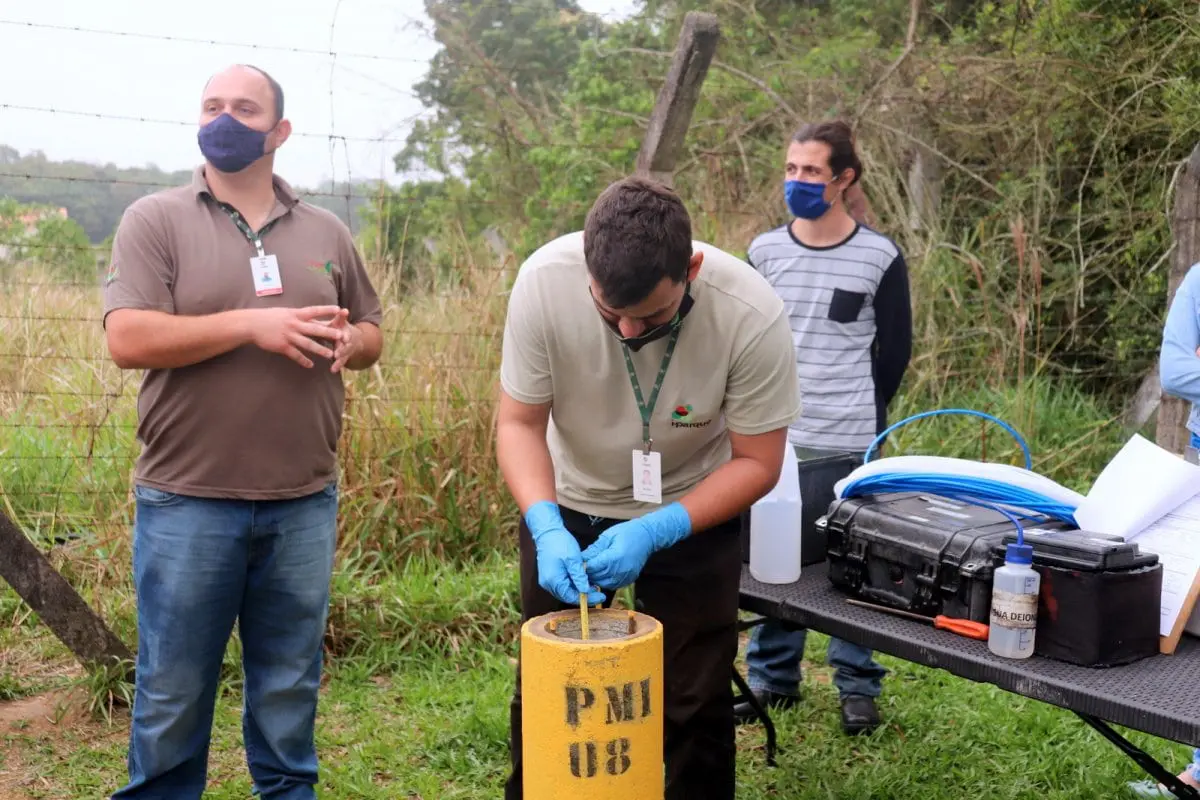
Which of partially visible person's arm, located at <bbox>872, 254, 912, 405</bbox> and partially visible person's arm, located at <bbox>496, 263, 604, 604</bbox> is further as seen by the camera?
partially visible person's arm, located at <bbox>872, 254, 912, 405</bbox>

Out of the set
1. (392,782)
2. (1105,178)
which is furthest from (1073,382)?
(392,782)

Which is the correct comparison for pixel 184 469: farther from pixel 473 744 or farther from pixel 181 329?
pixel 473 744

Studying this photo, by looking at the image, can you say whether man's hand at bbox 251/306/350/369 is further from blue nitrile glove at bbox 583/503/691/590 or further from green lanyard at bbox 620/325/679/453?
blue nitrile glove at bbox 583/503/691/590

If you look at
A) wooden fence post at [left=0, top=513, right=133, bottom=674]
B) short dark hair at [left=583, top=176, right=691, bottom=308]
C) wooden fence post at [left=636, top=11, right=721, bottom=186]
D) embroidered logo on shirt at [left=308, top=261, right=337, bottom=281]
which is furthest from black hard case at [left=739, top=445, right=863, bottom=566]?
wooden fence post at [left=0, top=513, right=133, bottom=674]

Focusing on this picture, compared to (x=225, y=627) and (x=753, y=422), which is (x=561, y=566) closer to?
(x=753, y=422)

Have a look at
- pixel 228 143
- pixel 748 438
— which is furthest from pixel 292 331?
pixel 748 438

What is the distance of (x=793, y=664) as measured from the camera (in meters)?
3.88

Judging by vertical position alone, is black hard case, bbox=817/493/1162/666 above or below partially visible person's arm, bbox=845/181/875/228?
below

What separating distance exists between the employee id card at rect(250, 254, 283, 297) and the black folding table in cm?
143

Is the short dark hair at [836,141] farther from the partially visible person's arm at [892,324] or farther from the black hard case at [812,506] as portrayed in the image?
the black hard case at [812,506]

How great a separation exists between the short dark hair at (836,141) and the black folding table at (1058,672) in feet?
5.22

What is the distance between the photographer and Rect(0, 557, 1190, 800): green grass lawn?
3.28m

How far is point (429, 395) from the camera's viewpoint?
15.4ft

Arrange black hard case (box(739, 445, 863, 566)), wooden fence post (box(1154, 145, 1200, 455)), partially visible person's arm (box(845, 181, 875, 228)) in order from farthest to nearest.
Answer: wooden fence post (box(1154, 145, 1200, 455)) < partially visible person's arm (box(845, 181, 875, 228)) < black hard case (box(739, 445, 863, 566))
